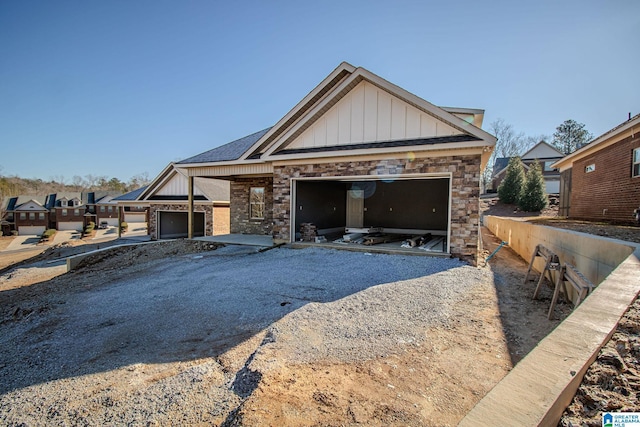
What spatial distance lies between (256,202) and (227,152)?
317 cm

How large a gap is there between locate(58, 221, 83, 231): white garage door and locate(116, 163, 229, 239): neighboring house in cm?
3133

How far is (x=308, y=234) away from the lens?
11.3m

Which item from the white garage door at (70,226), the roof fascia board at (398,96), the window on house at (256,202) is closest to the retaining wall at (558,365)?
the roof fascia board at (398,96)

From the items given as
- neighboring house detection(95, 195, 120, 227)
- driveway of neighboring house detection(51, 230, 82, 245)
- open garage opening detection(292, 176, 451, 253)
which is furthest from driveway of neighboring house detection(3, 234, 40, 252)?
open garage opening detection(292, 176, 451, 253)

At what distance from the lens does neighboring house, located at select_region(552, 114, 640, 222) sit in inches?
406

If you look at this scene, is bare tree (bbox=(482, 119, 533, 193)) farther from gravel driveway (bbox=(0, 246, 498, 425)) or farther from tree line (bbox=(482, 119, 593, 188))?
gravel driveway (bbox=(0, 246, 498, 425))

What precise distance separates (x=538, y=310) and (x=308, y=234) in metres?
7.25

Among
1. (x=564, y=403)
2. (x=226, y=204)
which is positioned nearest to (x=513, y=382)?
(x=564, y=403)

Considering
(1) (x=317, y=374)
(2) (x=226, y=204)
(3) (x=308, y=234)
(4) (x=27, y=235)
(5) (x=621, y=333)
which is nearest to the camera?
(5) (x=621, y=333)

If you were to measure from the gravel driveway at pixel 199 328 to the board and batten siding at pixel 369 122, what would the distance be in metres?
3.83

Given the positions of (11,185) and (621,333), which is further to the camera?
(11,185)

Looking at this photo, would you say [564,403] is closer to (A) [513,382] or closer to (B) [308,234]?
(A) [513,382]

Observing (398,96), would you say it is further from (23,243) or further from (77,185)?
(77,185)

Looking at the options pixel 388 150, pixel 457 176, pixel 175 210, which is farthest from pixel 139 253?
pixel 457 176
